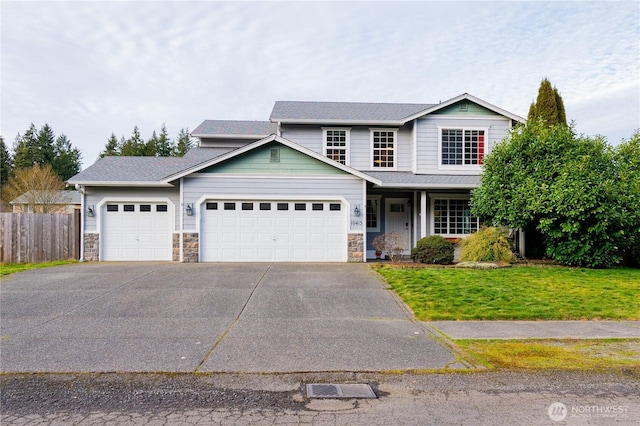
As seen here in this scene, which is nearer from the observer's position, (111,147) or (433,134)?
(433,134)

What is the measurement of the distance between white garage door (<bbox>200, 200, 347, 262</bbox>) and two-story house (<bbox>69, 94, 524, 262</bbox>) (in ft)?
0.12

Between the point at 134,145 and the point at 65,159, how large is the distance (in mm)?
7827

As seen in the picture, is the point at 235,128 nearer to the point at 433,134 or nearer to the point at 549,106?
the point at 433,134

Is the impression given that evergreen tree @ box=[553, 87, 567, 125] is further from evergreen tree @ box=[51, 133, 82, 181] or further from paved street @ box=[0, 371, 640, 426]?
evergreen tree @ box=[51, 133, 82, 181]

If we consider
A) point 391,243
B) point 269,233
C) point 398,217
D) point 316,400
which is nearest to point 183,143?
point 398,217

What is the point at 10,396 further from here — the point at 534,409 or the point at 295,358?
the point at 534,409

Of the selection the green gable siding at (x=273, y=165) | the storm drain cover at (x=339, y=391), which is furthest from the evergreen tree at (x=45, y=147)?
the storm drain cover at (x=339, y=391)

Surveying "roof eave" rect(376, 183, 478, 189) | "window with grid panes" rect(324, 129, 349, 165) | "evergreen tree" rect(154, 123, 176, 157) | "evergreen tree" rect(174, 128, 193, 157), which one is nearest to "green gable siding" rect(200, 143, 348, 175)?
"roof eave" rect(376, 183, 478, 189)

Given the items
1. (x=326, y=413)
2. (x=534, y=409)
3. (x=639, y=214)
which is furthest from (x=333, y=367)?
(x=639, y=214)

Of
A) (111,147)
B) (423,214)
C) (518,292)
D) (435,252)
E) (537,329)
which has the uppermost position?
(111,147)

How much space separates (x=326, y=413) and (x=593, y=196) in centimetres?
1304

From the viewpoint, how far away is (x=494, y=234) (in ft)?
51.0

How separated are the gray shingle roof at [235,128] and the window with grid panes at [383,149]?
16.2 ft

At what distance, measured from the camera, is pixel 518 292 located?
34.8ft
